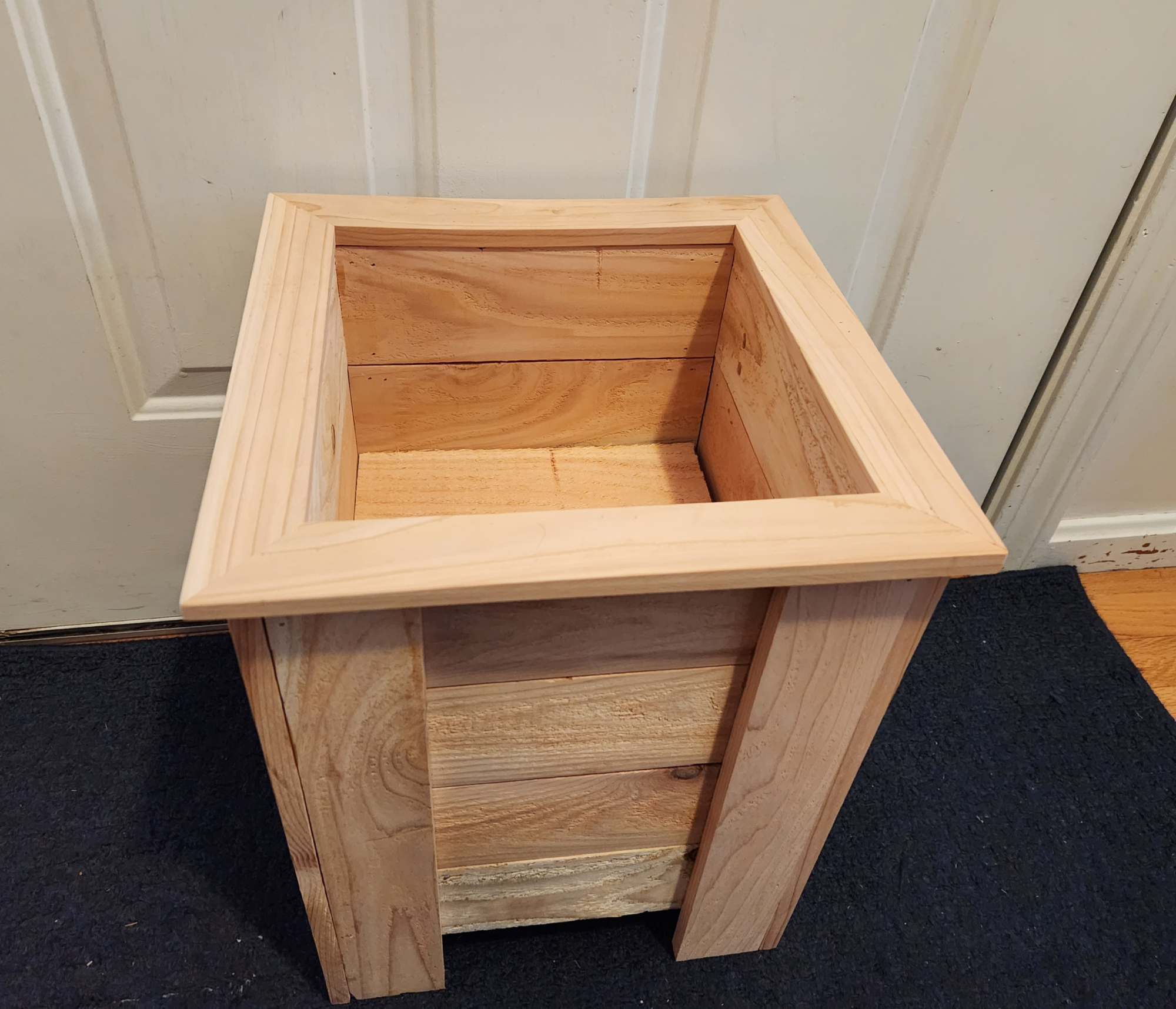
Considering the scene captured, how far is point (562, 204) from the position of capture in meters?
0.79

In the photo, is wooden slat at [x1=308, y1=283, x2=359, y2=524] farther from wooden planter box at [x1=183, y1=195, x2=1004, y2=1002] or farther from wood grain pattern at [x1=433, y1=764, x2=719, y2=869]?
wood grain pattern at [x1=433, y1=764, x2=719, y2=869]

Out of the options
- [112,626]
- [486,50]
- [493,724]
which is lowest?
[112,626]

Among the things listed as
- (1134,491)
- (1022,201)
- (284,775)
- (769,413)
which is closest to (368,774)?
(284,775)

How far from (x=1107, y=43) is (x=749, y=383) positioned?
18.9 inches

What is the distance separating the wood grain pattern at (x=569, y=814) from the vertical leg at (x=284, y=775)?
3.8 inches

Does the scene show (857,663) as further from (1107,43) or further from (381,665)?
(1107,43)

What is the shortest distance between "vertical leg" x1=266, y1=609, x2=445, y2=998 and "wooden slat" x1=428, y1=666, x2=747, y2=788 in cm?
3

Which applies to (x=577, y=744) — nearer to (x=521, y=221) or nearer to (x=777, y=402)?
(x=777, y=402)

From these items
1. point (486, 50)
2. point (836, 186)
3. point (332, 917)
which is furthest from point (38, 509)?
point (836, 186)

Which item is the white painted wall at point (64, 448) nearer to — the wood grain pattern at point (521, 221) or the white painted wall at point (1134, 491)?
the wood grain pattern at point (521, 221)

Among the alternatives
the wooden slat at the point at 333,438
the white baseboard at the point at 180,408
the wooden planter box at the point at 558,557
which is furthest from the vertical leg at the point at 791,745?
the white baseboard at the point at 180,408

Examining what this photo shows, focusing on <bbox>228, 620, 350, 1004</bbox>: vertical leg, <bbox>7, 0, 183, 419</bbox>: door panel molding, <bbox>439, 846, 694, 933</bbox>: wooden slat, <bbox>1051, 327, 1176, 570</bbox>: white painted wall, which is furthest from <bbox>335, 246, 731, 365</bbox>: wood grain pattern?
<bbox>1051, 327, 1176, 570</bbox>: white painted wall

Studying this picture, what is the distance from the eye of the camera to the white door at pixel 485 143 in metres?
0.74

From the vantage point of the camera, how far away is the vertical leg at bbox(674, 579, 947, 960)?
0.55 m
